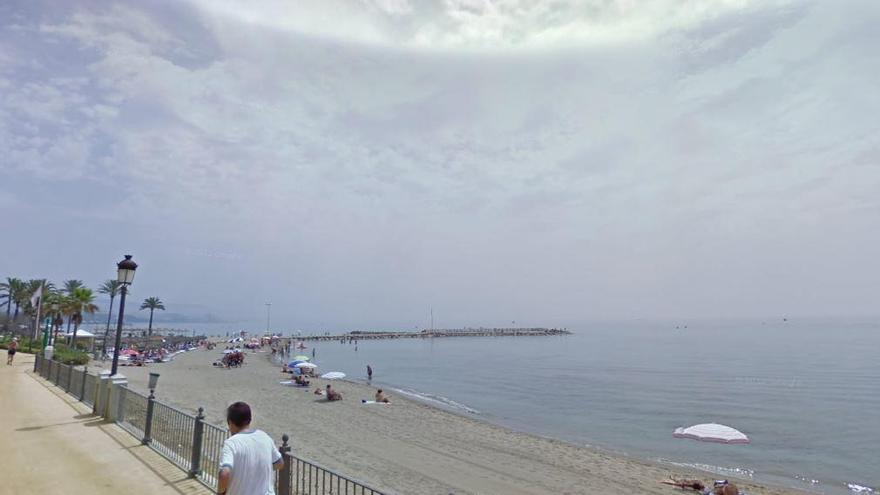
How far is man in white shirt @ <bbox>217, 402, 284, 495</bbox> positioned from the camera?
4.48m

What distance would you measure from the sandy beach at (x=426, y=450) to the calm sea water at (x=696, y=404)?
3.55 metres

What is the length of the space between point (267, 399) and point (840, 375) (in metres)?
54.5

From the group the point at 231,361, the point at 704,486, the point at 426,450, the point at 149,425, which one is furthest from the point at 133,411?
the point at 231,361

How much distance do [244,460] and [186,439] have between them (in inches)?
243

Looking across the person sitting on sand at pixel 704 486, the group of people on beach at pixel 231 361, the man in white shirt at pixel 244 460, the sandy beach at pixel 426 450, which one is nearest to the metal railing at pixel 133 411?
the sandy beach at pixel 426 450

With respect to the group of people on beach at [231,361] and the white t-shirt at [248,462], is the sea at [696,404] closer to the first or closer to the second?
the group of people on beach at [231,361]

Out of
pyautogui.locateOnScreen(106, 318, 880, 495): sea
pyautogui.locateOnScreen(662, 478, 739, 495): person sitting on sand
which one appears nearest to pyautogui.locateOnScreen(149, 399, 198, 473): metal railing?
pyautogui.locateOnScreen(662, 478, 739, 495): person sitting on sand

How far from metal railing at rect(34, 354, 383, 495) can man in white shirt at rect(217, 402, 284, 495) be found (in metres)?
1.08

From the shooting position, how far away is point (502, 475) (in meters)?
17.0

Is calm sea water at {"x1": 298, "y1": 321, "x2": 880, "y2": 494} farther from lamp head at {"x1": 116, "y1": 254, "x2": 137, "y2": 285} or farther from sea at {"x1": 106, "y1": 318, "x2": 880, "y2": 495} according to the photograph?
lamp head at {"x1": 116, "y1": 254, "x2": 137, "y2": 285}

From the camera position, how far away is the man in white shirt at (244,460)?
4.48 metres

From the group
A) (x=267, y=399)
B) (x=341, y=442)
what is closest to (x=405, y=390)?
(x=267, y=399)

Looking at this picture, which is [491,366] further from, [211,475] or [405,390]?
[211,475]

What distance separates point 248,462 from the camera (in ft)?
15.0
